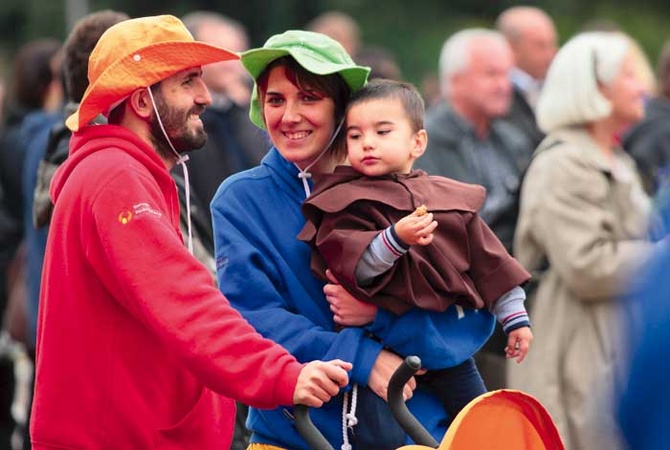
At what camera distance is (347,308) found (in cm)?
473

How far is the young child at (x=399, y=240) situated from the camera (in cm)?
466

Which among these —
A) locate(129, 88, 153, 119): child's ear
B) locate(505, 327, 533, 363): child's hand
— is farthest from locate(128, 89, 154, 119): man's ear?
locate(505, 327, 533, 363): child's hand

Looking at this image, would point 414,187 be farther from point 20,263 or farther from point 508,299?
point 20,263

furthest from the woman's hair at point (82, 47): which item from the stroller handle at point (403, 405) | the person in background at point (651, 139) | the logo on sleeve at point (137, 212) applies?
the person in background at point (651, 139)

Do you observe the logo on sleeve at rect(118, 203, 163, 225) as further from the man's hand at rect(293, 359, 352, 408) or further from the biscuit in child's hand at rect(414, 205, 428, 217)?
the biscuit in child's hand at rect(414, 205, 428, 217)

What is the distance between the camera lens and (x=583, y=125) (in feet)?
25.0

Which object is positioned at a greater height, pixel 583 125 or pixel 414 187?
pixel 414 187

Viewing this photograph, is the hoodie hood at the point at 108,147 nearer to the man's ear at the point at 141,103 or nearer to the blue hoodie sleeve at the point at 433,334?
the man's ear at the point at 141,103

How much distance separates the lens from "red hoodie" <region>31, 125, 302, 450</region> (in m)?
4.32

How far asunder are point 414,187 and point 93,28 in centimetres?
179

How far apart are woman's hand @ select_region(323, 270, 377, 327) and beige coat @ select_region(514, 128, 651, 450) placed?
2.68 metres

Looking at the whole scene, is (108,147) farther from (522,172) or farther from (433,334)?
(522,172)

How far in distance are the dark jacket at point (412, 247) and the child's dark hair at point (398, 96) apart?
17cm

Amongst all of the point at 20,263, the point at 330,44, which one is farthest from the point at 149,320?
the point at 20,263
